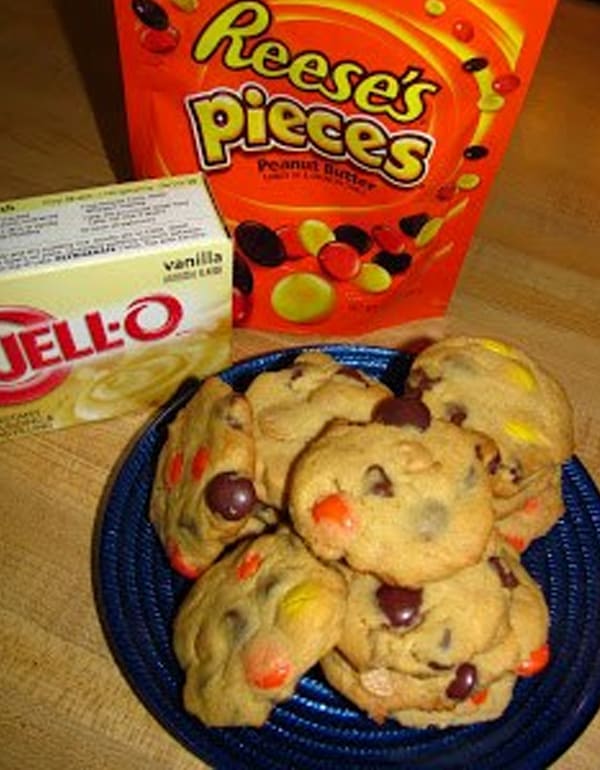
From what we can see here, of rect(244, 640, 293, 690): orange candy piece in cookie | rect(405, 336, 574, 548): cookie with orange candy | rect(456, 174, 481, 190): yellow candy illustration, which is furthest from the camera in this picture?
rect(456, 174, 481, 190): yellow candy illustration

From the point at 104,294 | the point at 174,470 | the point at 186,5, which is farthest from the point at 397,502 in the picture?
the point at 186,5

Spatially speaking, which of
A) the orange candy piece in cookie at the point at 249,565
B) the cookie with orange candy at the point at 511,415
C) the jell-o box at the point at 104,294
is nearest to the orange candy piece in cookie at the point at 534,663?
the cookie with orange candy at the point at 511,415

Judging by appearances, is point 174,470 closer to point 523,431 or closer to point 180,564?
point 180,564

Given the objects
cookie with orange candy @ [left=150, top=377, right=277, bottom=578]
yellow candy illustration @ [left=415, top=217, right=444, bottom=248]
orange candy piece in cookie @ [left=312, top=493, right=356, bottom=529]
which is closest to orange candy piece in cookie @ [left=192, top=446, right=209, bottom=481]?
cookie with orange candy @ [left=150, top=377, right=277, bottom=578]

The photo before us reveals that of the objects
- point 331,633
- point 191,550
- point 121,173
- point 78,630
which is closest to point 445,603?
point 331,633

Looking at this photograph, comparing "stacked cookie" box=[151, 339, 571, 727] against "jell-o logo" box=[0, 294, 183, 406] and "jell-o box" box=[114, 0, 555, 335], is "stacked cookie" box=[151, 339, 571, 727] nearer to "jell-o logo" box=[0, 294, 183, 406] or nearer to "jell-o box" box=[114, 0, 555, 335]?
"jell-o logo" box=[0, 294, 183, 406]

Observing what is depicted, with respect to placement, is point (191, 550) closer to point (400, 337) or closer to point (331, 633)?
point (331, 633)

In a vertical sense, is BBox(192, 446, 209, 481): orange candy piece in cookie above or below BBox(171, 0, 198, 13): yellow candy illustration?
below
